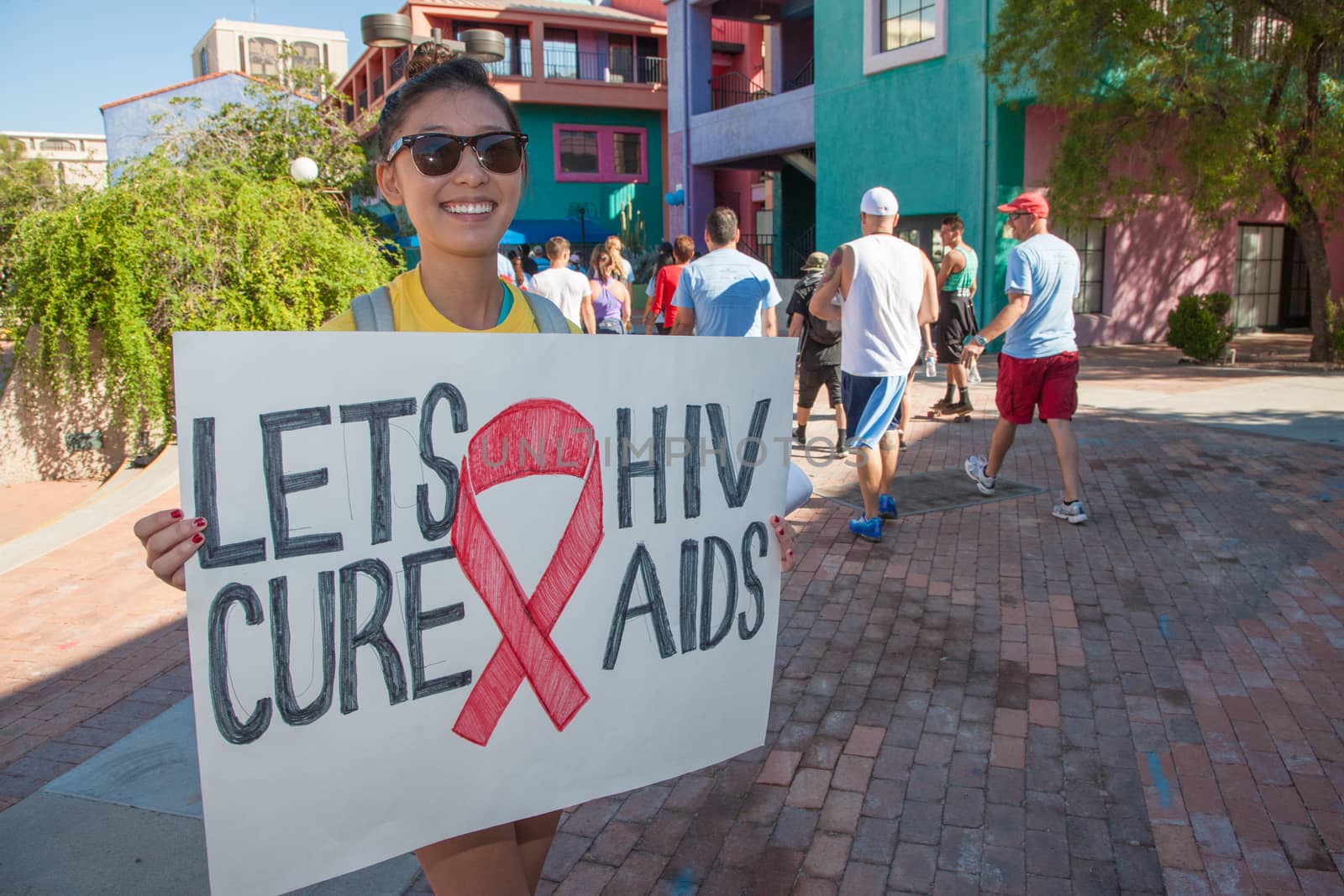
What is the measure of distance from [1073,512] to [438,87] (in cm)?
531

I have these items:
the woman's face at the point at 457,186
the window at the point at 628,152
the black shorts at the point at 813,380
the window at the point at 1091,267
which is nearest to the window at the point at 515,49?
the window at the point at 628,152

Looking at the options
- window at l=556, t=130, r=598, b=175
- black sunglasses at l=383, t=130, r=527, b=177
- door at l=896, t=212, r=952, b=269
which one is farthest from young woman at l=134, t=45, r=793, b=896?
window at l=556, t=130, r=598, b=175

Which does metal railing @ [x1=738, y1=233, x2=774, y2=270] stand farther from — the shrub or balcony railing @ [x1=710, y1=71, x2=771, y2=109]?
the shrub

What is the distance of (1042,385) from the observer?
6.09m

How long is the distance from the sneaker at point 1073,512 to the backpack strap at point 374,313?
5258 mm

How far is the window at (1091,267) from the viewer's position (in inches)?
685

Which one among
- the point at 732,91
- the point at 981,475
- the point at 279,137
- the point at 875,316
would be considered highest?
the point at 732,91

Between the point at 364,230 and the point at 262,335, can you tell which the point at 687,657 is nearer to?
the point at 262,335

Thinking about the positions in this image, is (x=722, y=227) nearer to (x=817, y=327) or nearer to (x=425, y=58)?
(x=817, y=327)

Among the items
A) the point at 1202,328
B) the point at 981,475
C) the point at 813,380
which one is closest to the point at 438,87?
the point at 981,475

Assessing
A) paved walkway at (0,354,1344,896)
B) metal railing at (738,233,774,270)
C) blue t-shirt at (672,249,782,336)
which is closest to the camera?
paved walkway at (0,354,1344,896)

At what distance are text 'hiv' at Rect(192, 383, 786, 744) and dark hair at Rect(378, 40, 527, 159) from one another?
1.96ft

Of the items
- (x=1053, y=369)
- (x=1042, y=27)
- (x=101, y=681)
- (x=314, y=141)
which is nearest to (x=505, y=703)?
(x=101, y=681)

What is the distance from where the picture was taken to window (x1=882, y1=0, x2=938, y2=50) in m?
16.8
